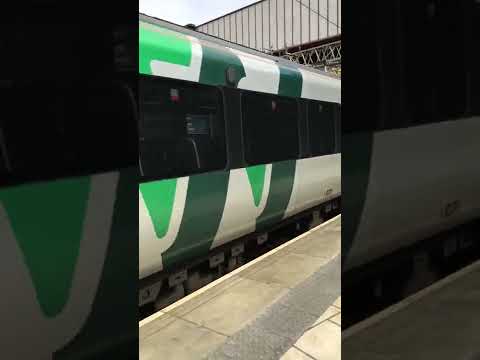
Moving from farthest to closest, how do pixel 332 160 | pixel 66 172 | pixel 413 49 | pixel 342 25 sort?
pixel 332 160 → pixel 413 49 → pixel 342 25 → pixel 66 172

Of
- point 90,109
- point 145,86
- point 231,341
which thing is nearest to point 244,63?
point 145,86

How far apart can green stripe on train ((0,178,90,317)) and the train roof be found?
2480 millimetres

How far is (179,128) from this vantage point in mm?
4117

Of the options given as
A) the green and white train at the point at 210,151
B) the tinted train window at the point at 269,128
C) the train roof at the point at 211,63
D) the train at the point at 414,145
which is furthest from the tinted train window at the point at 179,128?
the train at the point at 414,145

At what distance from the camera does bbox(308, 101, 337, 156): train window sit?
22.6 feet

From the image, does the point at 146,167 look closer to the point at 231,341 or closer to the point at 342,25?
the point at 231,341

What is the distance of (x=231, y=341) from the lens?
3240 millimetres

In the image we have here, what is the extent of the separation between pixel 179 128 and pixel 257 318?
1925 mm

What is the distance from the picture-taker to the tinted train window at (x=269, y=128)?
5137 mm

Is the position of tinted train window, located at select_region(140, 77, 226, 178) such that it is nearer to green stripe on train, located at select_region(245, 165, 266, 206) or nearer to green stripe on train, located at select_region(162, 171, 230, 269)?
green stripe on train, located at select_region(162, 171, 230, 269)

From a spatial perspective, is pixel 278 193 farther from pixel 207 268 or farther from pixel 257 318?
pixel 257 318

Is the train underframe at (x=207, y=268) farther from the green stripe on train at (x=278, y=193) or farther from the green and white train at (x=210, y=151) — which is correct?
the green stripe on train at (x=278, y=193)

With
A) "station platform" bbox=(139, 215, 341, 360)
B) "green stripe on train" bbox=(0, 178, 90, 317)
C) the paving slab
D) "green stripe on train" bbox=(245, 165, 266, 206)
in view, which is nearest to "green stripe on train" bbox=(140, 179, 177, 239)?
"station platform" bbox=(139, 215, 341, 360)

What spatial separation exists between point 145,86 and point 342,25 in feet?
7.46
